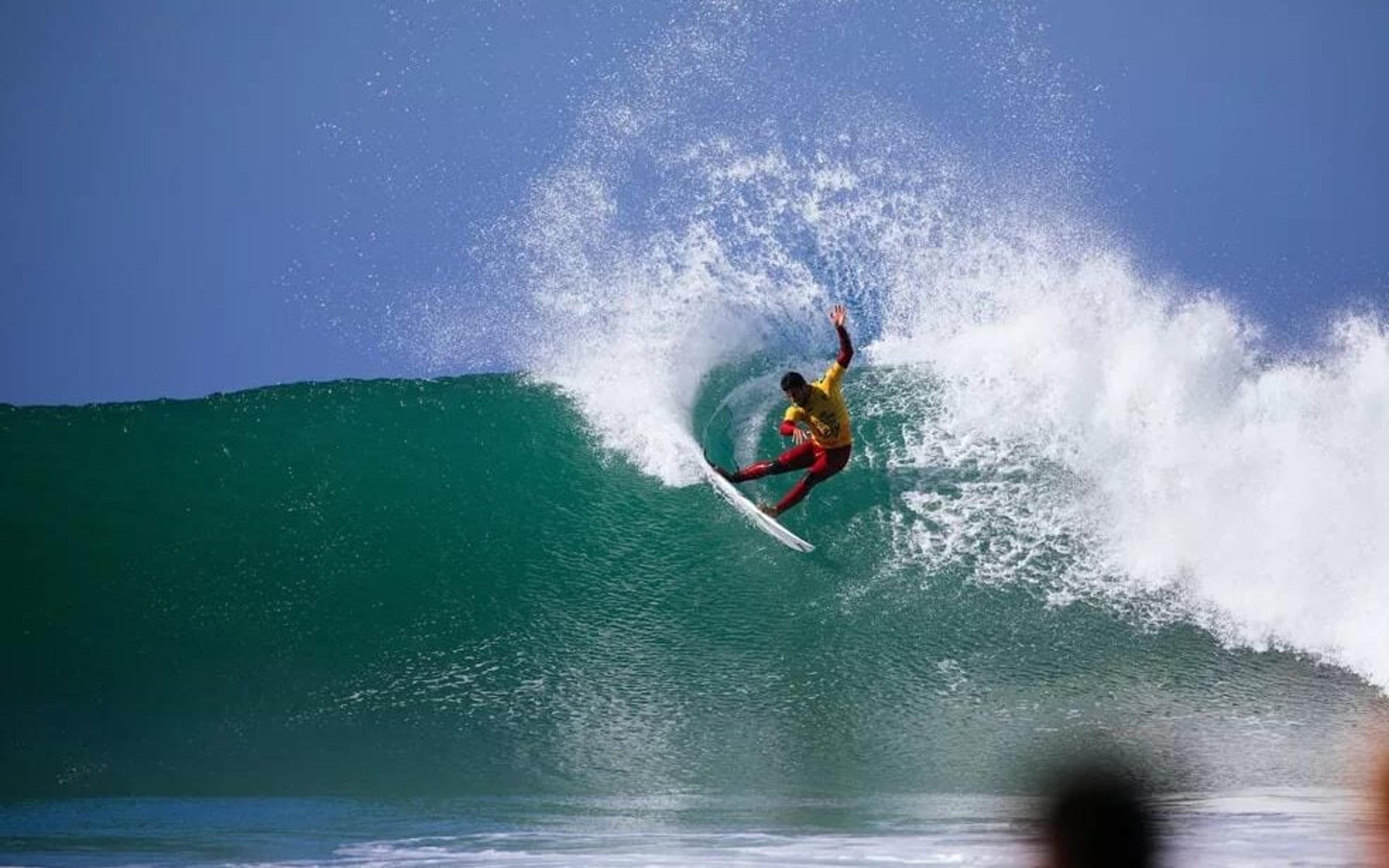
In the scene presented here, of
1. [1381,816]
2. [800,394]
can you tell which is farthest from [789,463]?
[1381,816]

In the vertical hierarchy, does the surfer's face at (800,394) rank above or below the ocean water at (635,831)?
above

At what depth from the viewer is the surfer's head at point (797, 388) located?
6574 mm

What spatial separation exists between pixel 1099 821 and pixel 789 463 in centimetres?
289

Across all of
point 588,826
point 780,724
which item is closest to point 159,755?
point 588,826

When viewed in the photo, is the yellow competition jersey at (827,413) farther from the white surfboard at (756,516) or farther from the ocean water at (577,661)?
the ocean water at (577,661)

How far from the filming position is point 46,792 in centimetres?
564

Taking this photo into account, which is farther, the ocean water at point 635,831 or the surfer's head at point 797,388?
the surfer's head at point 797,388

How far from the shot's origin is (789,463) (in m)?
7.07

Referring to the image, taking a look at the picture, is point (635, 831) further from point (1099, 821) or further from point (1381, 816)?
point (1381, 816)

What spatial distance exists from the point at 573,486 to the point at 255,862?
435 cm

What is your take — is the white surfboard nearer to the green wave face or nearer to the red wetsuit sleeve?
the green wave face

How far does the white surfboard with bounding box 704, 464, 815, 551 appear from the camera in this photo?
7.34m

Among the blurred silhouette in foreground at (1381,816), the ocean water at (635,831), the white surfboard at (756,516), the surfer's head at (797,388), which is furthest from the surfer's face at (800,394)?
the blurred silhouette in foreground at (1381,816)

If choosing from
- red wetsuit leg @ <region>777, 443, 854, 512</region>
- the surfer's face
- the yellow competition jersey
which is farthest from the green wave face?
the surfer's face
